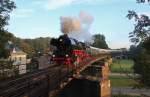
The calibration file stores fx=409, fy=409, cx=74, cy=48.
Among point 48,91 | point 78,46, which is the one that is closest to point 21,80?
point 48,91

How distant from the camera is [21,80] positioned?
29.0 m

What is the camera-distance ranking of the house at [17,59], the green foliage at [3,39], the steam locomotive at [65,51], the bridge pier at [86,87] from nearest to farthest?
the bridge pier at [86,87]
the house at [17,59]
the green foliage at [3,39]
the steam locomotive at [65,51]

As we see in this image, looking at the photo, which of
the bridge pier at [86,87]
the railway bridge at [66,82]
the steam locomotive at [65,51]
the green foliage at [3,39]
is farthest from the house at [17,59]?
the bridge pier at [86,87]

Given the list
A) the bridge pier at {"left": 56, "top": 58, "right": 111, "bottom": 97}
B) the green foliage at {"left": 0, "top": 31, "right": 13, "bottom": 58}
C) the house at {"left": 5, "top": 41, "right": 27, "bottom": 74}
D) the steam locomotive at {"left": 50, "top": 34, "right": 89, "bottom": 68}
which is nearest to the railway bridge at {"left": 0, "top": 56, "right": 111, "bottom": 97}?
the bridge pier at {"left": 56, "top": 58, "right": 111, "bottom": 97}

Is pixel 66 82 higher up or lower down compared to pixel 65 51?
lower down

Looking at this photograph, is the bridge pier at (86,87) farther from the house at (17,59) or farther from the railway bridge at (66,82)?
the house at (17,59)

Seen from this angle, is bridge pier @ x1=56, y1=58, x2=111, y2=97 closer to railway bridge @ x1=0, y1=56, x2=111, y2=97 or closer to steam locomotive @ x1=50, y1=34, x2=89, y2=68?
railway bridge @ x1=0, y1=56, x2=111, y2=97

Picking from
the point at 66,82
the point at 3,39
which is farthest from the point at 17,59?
the point at 66,82

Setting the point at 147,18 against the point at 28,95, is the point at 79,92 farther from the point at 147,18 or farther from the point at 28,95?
the point at 147,18

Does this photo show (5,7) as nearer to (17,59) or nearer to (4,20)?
(4,20)

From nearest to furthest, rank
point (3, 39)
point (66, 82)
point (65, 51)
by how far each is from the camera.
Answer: point (66, 82)
point (3, 39)
point (65, 51)

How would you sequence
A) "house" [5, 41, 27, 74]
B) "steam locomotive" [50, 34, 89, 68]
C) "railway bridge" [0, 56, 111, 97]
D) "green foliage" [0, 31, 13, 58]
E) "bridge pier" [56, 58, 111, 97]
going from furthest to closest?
"steam locomotive" [50, 34, 89, 68]
"green foliage" [0, 31, 13, 58]
"house" [5, 41, 27, 74]
"bridge pier" [56, 58, 111, 97]
"railway bridge" [0, 56, 111, 97]

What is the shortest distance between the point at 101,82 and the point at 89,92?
2170mm

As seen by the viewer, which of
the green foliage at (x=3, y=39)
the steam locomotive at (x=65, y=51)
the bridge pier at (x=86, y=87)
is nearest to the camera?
the bridge pier at (x=86, y=87)
